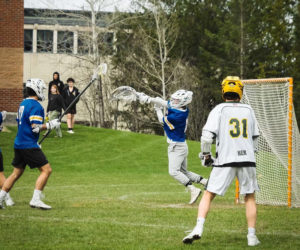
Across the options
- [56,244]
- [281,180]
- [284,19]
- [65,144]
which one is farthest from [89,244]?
[284,19]

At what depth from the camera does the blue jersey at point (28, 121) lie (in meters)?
9.03

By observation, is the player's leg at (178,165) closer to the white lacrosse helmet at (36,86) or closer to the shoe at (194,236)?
the white lacrosse helmet at (36,86)

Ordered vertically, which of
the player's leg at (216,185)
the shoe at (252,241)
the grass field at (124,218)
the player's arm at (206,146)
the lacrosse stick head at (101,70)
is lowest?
the grass field at (124,218)

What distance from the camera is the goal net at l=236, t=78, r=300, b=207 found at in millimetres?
10547

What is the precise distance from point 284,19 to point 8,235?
40043 millimetres

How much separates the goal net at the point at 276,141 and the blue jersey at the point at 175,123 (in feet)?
5.29

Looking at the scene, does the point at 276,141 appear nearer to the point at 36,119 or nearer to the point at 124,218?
the point at 124,218

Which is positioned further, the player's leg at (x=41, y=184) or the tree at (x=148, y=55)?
the tree at (x=148, y=55)

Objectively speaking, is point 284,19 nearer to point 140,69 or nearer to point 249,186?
point 140,69

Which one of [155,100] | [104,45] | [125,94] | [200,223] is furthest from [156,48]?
[200,223]

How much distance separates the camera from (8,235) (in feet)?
23.2

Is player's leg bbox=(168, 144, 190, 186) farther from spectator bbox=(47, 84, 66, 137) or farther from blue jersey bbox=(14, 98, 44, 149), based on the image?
spectator bbox=(47, 84, 66, 137)

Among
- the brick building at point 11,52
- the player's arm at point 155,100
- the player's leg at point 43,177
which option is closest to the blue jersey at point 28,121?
the player's leg at point 43,177

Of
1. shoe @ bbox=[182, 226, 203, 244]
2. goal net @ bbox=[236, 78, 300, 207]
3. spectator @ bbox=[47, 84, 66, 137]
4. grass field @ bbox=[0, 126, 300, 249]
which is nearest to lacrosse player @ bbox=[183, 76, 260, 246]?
shoe @ bbox=[182, 226, 203, 244]
